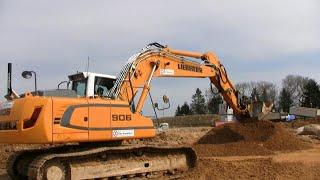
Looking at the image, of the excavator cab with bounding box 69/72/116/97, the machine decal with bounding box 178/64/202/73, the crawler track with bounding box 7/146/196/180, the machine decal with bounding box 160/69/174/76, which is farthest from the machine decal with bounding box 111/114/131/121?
the machine decal with bounding box 178/64/202/73

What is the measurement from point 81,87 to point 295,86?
10415 centimetres

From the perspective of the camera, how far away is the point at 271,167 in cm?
1412

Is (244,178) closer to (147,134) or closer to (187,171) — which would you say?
(187,171)

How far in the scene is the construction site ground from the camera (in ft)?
44.7

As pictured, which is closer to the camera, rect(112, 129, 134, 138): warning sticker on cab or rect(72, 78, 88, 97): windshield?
rect(112, 129, 134, 138): warning sticker on cab

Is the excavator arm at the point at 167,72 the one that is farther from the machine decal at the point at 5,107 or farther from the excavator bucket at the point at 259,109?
the machine decal at the point at 5,107

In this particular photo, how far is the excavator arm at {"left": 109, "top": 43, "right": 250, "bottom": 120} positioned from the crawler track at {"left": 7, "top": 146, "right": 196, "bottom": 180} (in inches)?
51.0

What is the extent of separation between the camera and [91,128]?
11812 millimetres

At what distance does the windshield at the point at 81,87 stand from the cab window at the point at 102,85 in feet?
0.87

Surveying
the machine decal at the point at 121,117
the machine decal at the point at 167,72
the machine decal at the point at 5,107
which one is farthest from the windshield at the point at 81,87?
the machine decal at the point at 167,72

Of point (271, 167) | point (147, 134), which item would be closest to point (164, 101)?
point (147, 134)

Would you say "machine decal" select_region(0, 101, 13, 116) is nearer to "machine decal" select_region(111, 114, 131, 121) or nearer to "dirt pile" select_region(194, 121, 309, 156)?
"machine decal" select_region(111, 114, 131, 121)

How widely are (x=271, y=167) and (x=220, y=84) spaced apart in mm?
5327

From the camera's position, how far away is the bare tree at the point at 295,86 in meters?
110
